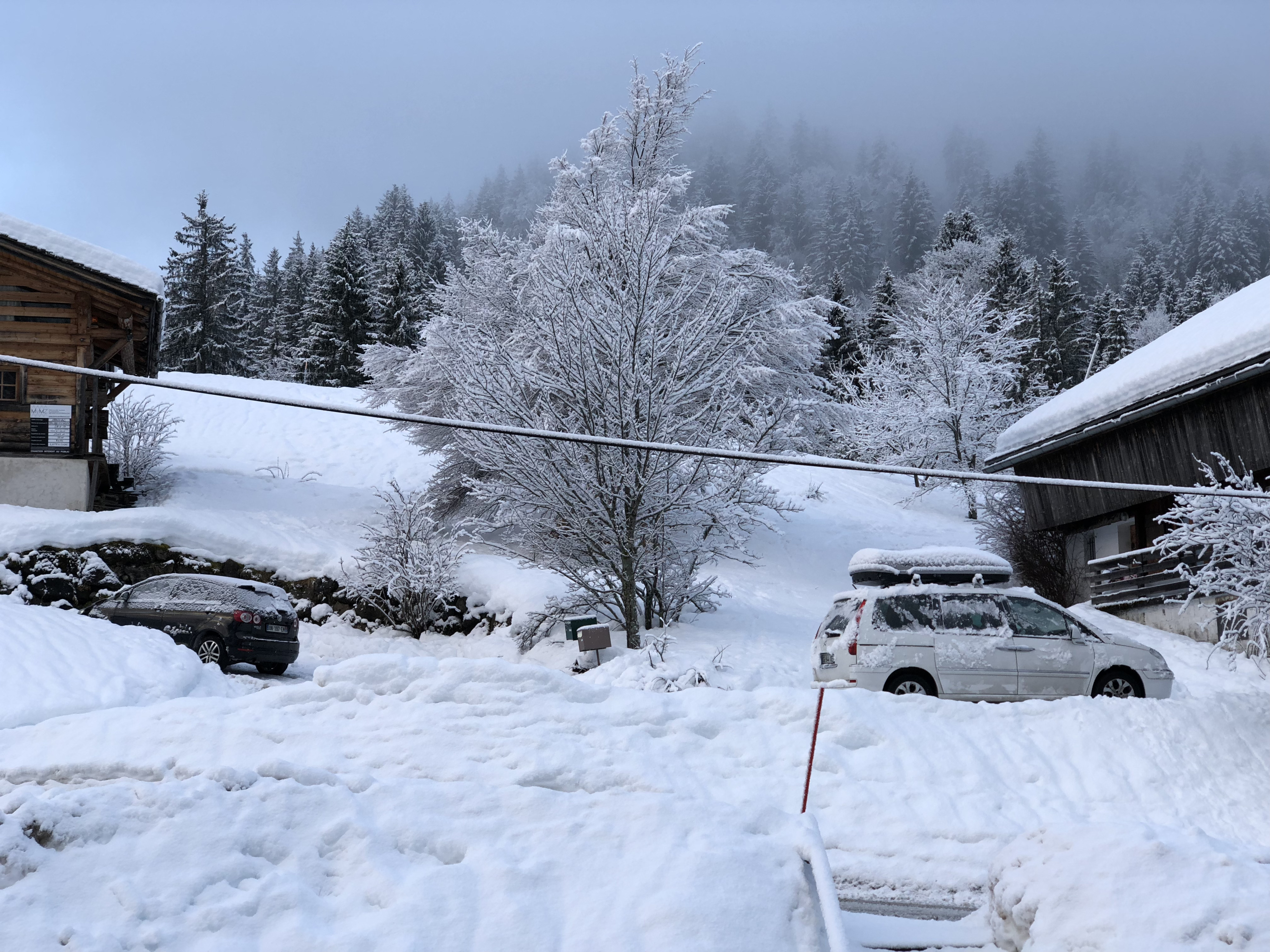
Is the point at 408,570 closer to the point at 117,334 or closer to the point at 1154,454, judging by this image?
the point at 117,334

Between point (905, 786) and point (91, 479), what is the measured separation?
19846 mm

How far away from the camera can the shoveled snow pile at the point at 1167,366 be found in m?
19.8

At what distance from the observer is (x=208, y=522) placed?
22.5 m

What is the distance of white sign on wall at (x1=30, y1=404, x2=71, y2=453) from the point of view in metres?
22.6

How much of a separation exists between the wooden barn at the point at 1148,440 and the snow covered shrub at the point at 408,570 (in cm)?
1356

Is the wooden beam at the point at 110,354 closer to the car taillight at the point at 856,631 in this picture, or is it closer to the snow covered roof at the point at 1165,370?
the car taillight at the point at 856,631

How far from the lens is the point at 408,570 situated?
2056cm

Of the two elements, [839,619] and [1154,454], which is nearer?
[839,619]

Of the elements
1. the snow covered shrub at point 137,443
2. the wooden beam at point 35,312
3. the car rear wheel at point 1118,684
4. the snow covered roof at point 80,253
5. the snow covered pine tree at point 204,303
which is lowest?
the car rear wheel at point 1118,684

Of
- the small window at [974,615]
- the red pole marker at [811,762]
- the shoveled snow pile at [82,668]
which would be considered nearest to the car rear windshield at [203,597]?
the shoveled snow pile at [82,668]

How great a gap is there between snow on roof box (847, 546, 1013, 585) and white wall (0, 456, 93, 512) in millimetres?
17090

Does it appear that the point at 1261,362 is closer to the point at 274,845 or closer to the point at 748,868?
the point at 748,868

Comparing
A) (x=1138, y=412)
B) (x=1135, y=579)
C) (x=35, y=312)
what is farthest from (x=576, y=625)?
(x=35, y=312)

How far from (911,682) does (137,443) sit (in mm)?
21603
